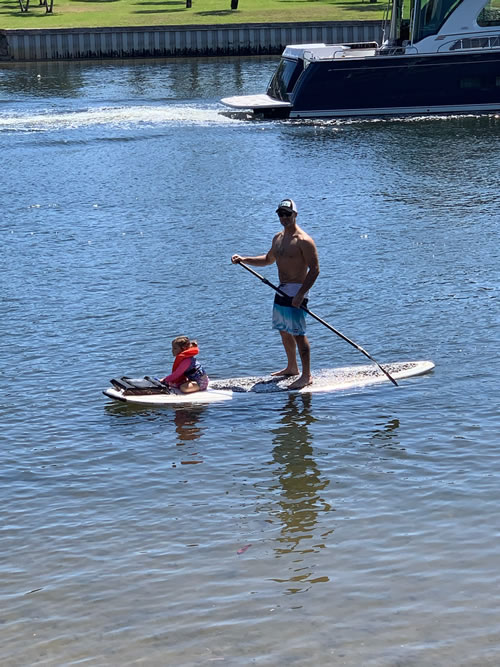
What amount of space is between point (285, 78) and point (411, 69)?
4.36 m

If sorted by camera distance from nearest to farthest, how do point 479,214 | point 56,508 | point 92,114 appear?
point 56,508 → point 479,214 → point 92,114

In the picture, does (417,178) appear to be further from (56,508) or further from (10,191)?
(56,508)

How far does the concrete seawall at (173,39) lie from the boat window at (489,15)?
25.1 m

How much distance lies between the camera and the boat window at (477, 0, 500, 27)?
32.8 m

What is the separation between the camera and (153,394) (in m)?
11.9

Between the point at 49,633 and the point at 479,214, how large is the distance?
1609cm

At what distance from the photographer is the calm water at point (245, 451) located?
7.58 m

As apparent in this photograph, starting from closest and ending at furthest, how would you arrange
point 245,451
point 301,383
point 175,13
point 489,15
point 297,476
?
point 297,476
point 245,451
point 301,383
point 489,15
point 175,13

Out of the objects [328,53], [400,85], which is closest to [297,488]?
[400,85]

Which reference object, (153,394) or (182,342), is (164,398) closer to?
(153,394)

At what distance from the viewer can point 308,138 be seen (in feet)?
107

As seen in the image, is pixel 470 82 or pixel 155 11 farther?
pixel 155 11

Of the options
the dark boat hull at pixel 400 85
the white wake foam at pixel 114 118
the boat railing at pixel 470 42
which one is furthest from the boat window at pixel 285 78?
the boat railing at pixel 470 42

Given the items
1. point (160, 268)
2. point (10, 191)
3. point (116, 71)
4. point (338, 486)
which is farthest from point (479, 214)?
point (116, 71)
